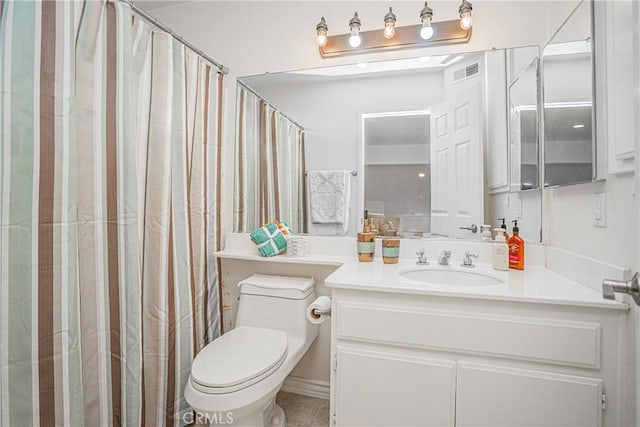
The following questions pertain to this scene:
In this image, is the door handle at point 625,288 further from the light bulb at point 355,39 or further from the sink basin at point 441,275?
the light bulb at point 355,39

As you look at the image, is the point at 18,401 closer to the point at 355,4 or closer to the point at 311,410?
the point at 311,410

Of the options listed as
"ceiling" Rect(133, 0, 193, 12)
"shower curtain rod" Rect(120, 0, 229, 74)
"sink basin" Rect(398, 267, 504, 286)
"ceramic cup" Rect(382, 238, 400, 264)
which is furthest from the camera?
"ceiling" Rect(133, 0, 193, 12)

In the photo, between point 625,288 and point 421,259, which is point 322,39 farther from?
point 625,288

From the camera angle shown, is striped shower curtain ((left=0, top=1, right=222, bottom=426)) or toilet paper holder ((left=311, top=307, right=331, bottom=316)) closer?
striped shower curtain ((left=0, top=1, right=222, bottom=426))

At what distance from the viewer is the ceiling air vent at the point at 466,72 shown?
151cm

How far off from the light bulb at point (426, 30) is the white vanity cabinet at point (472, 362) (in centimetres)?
131

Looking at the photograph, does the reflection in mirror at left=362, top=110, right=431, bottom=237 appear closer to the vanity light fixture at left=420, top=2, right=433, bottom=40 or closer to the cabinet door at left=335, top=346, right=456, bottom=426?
the vanity light fixture at left=420, top=2, right=433, bottom=40

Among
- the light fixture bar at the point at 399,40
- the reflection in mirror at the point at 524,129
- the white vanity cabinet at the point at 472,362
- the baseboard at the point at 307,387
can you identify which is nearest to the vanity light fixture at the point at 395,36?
the light fixture bar at the point at 399,40

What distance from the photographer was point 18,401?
2.83 feet

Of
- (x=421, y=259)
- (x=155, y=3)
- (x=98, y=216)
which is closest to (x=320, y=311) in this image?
(x=421, y=259)

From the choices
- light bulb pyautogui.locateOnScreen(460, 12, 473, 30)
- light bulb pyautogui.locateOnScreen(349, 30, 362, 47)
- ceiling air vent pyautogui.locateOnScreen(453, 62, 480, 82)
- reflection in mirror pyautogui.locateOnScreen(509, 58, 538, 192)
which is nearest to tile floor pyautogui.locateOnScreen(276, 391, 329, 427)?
reflection in mirror pyautogui.locateOnScreen(509, 58, 538, 192)

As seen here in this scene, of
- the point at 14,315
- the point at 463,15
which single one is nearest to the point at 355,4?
the point at 463,15

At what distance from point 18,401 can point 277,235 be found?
1.12 m

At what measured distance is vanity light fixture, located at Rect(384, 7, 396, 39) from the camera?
1522 mm
